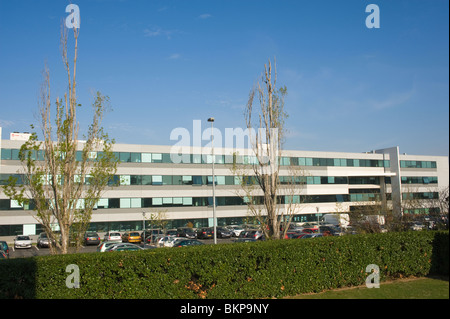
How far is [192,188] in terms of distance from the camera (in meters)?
47.2

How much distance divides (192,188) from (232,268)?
36454 millimetres

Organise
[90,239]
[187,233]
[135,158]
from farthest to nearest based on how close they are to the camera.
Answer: [135,158]
[187,233]
[90,239]

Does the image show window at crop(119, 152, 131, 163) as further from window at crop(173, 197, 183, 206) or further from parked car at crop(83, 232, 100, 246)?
parked car at crop(83, 232, 100, 246)

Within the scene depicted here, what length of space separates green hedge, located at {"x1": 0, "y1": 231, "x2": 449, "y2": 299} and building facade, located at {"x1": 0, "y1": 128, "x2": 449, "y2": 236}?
69.7 feet

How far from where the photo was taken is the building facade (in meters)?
39.7

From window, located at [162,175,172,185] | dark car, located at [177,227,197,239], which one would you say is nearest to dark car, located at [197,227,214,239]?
dark car, located at [177,227,197,239]

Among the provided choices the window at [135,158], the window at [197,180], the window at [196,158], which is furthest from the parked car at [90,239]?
the window at [196,158]

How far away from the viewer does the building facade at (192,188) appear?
39.7 meters

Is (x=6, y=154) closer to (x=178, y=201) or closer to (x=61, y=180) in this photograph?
(x=178, y=201)

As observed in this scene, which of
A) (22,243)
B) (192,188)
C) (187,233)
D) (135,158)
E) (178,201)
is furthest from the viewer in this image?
(192,188)

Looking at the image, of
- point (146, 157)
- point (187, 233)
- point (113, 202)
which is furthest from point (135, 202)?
point (187, 233)
